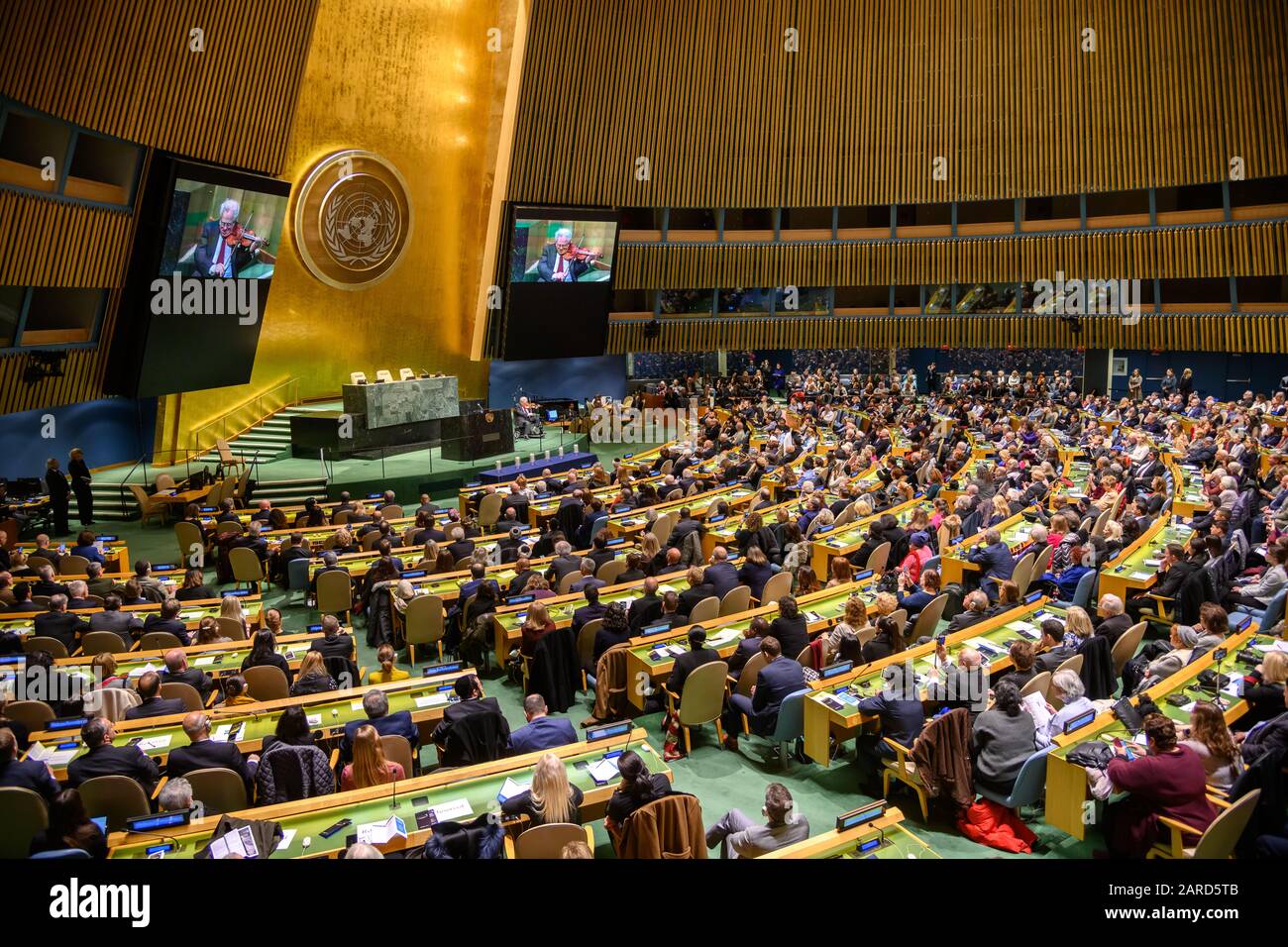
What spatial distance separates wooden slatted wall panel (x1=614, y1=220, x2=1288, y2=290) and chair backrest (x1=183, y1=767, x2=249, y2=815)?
910 inches

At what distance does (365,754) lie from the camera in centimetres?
583

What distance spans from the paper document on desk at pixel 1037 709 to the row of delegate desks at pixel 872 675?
33.2 inches

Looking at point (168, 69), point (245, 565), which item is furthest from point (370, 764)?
point (168, 69)

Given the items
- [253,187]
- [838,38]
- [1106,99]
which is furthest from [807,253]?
[253,187]

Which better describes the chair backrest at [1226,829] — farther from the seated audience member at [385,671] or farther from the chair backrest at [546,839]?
the seated audience member at [385,671]

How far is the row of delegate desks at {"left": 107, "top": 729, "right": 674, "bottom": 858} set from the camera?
486 cm

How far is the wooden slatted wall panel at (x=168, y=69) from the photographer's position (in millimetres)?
12773

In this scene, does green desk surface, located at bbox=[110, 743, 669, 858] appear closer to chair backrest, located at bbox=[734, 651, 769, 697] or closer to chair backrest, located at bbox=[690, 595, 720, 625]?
chair backrest, located at bbox=[734, 651, 769, 697]

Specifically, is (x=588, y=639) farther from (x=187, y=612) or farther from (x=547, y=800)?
(x=187, y=612)

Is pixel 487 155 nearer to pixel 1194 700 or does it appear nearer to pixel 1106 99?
pixel 1106 99

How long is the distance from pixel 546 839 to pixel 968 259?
82.5ft

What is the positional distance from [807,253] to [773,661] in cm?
2225

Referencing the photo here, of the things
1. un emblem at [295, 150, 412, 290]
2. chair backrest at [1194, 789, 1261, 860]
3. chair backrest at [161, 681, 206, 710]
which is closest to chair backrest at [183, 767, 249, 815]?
chair backrest at [161, 681, 206, 710]

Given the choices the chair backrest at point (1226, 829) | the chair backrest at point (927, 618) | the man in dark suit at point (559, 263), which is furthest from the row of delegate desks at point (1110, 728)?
the man in dark suit at point (559, 263)
